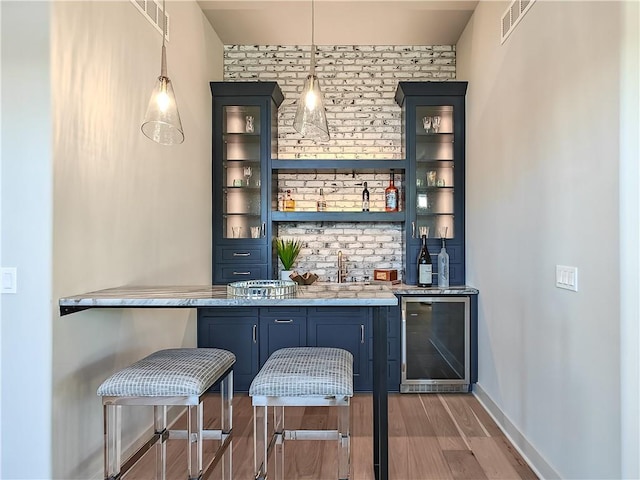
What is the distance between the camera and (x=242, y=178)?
155 inches

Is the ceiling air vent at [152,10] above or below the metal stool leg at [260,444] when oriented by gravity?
above

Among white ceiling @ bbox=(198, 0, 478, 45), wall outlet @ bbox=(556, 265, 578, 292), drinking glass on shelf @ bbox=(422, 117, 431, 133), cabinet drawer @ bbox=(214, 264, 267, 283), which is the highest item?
white ceiling @ bbox=(198, 0, 478, 45)

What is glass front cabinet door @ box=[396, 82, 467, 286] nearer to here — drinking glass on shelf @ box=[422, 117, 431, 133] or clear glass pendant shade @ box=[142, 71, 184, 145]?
drinking glass on shelf @ box=[422, 117, 431, 133]

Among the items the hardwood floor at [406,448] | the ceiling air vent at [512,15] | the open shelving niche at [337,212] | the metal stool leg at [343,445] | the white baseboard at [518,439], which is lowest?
the hardwood floor at [406,448]

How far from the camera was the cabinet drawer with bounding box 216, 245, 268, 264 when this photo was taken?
3883 mm

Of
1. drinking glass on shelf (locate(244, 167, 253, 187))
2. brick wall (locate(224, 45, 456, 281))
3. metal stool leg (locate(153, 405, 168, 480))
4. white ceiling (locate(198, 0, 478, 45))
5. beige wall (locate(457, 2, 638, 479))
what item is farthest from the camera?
brick wall (locate(224, 45, 456, 281))

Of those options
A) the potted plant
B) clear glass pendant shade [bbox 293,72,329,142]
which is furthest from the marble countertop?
the potted plant

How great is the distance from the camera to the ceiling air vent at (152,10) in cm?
260

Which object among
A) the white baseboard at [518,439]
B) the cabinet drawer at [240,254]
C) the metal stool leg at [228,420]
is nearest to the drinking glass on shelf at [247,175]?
the cabinet drawer at [240,254]

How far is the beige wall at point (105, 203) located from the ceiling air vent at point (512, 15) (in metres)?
2.28

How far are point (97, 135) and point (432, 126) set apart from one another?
2.78 meters

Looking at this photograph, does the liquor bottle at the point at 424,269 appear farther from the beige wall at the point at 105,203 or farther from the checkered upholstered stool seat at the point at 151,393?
the checkered upholstered stool seat at the point at 151,393

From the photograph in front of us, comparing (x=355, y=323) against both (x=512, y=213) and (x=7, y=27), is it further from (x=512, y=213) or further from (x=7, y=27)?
(x=7, y=27)

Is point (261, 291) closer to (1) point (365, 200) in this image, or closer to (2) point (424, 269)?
(2) point (424, 269)
